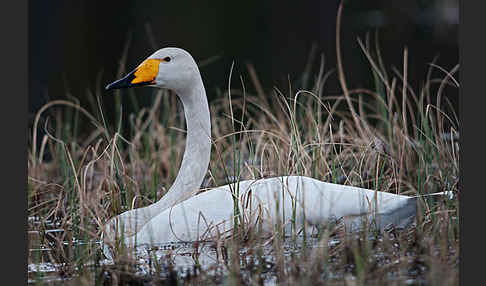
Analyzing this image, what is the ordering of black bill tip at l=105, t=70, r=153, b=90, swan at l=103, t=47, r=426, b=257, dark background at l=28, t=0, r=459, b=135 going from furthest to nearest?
dark background at l=28, t=0, r=459, b=135
black bill tip at l=105, t=70, r=153, b=90
swan at l=103, t=47, r=426, b=257

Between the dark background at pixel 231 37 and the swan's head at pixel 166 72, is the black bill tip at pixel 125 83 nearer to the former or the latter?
the swan's head at pixel 166 72

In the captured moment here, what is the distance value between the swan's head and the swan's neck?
0.24 ft

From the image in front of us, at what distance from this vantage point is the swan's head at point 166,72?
604 centimetres

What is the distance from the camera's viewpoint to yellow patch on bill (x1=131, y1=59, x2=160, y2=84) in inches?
238

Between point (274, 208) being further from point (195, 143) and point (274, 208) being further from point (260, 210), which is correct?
point (195, 143)

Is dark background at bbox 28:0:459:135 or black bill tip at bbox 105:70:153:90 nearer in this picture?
black bill tip at bbox 105:70:153:90

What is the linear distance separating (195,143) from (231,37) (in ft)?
49.5

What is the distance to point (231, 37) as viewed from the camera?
20.9 metres

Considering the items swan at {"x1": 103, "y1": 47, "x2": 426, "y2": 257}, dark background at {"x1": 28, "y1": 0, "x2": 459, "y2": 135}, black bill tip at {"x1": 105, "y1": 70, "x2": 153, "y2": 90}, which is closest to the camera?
swan at {"x1": 103, "y1": 47, "x2": 426, "y2": 257}

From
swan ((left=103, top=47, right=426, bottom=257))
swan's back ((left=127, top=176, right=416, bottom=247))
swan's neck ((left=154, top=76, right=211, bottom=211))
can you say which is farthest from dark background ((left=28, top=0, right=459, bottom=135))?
swan's back ((left=127, top=176, right=416, bottom=247))

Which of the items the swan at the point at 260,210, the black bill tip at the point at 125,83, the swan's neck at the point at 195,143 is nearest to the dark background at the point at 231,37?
the black bill tip at the point at 125,83

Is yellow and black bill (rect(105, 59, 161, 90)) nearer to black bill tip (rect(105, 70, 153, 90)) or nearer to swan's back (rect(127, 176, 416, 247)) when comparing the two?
black bill tip (rect(105, 70, 153, 90))

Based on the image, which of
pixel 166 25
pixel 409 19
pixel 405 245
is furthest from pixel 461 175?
pixel 166 25

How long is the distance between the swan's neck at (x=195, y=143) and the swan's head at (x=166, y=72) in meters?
0.07
